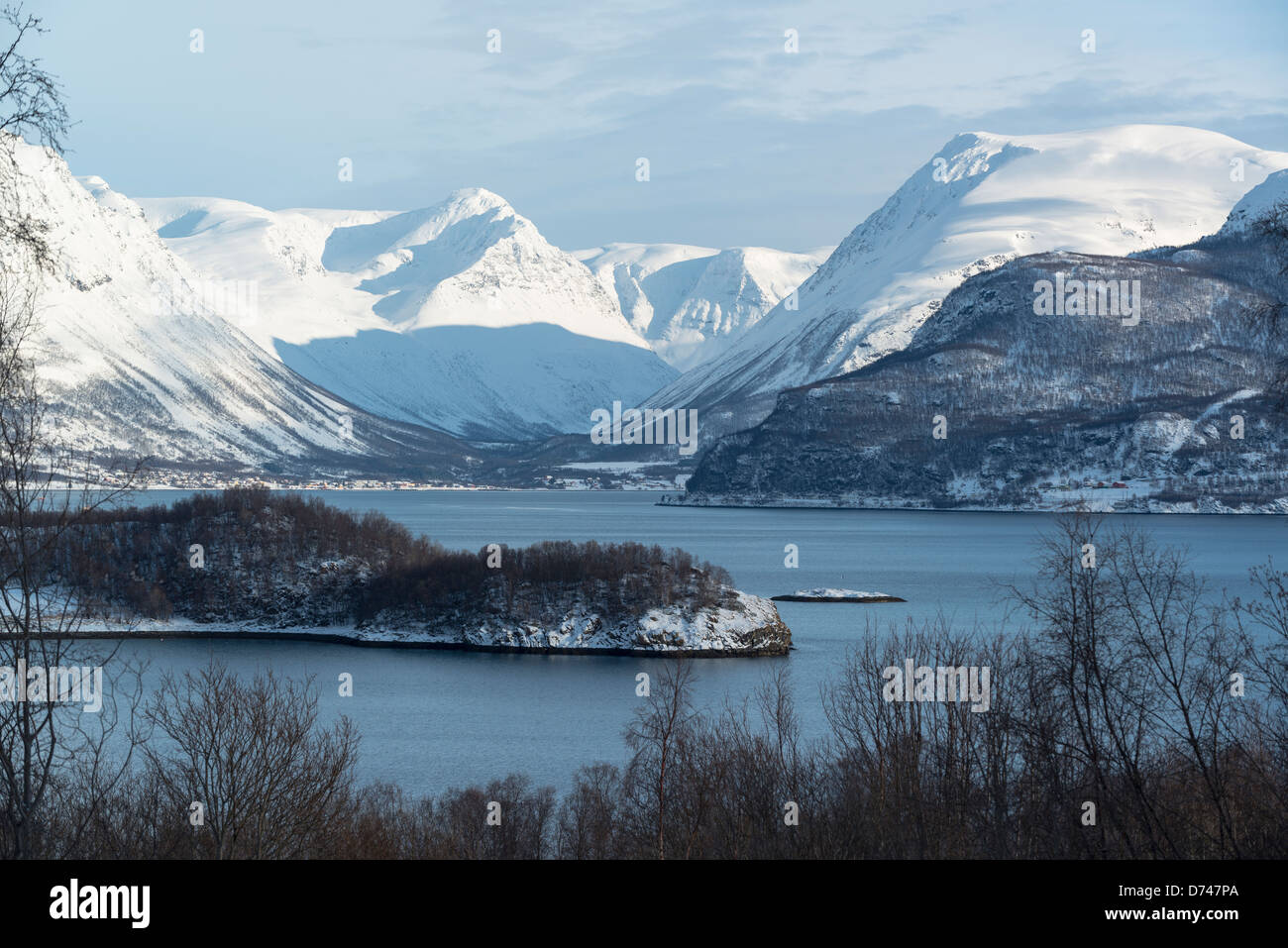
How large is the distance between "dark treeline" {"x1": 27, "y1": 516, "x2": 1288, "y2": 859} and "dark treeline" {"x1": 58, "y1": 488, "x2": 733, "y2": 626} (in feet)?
155

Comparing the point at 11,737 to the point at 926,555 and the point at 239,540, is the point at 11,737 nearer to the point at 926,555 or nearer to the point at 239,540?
the point at 239,540

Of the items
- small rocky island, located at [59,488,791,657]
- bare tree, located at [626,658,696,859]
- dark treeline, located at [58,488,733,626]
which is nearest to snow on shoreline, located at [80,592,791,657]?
small rocky island, located at [59,488,791,657]

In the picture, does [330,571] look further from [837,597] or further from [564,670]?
[837,597]

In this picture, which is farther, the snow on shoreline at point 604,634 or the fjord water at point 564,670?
the snow on shoreline at point 604,634

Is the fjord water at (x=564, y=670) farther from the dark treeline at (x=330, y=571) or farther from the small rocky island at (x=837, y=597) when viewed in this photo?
the dark treeline at (x=330, y=571)

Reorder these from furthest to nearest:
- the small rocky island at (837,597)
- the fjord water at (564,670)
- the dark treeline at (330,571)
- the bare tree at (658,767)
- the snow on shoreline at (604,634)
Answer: the small rocky island at (837,597)
the dark treeline at (330,571)
the snow on shoreline at (604,634)
the fjord water at (564,670)
the bare tree at (658,767)

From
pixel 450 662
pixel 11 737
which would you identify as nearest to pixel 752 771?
pixel 11 737

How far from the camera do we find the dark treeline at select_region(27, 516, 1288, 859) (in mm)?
15703

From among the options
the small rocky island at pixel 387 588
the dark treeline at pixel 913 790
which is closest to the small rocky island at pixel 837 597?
the small rocky island at pixel 387 588

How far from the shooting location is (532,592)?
8531 cm

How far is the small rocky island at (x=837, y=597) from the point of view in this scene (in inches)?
3770

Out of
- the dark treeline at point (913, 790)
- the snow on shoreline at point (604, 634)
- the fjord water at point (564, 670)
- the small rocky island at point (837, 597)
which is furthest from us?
the small rocky island at point (837, 597)

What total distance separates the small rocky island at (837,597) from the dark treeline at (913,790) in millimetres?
58272
